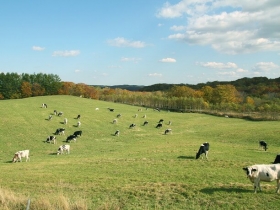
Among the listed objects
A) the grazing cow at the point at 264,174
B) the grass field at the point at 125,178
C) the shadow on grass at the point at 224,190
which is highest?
the grazing cow at the point at 264,174

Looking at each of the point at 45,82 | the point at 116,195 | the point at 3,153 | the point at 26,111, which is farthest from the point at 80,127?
the point at 45,82

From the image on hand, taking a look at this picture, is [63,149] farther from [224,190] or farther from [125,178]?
[224,190]

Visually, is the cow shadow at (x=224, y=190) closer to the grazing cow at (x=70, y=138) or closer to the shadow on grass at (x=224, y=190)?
the shadow on grass at (x=224, y=190)

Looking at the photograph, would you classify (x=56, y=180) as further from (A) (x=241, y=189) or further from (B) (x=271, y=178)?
(B) (x=271, y=178)

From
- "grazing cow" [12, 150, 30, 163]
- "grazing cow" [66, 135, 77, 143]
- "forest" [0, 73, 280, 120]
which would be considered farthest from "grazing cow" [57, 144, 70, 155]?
"forest" [0, 73, 280, 120]

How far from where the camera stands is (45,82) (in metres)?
126

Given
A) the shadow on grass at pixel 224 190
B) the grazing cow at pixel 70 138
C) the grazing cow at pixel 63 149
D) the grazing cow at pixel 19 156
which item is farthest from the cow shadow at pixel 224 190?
the grazing cow at pixel 70 138

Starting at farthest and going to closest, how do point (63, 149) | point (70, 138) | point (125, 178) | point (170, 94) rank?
point (170, 94) < point (70, 138) < point (63, 149) < point (125, 178)

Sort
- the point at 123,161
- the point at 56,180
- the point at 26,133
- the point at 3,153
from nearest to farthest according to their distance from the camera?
1. the point at 56,180
2. the point at 123,161
3. the point at 3,153
4. the point at 26,133

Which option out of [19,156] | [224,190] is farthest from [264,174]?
[19,156]

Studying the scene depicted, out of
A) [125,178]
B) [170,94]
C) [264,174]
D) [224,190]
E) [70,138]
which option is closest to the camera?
[264,174]

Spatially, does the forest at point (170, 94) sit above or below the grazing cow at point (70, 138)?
above

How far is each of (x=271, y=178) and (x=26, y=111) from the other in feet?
166

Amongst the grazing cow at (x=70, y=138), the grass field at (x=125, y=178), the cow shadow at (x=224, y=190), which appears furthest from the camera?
the grazing cow at (x=70, y=138)
